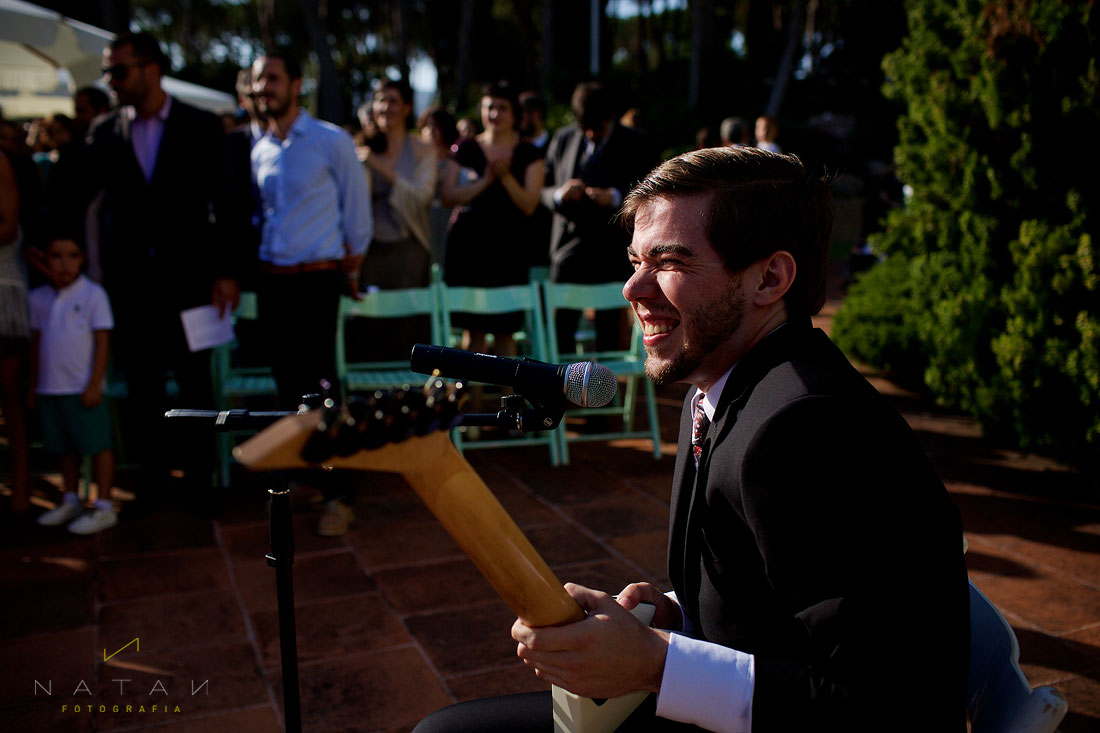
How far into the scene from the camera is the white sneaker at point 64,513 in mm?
4340

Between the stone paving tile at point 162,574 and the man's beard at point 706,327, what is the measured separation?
2877mm

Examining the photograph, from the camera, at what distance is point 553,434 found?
530 cm

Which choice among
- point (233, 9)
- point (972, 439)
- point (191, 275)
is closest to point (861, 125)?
point (972, 439)

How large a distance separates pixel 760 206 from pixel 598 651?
2.58 feet

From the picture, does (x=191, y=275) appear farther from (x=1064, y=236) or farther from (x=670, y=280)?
(x=1064, y=236)

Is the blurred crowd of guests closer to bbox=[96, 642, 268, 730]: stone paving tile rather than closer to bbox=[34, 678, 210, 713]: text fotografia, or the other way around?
bbox=[96, 642, 268, 730]: stone paving tile

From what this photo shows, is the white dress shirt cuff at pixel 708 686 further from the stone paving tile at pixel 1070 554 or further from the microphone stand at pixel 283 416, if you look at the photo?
the stone paving tile at pixel 1070 554

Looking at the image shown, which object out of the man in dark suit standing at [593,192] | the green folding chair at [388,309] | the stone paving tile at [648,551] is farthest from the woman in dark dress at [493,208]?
the stone paving tile at [648,551]

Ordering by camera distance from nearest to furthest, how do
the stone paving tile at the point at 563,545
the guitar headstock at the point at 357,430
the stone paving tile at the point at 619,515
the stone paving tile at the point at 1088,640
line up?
1. the guitar headstock at the point at 357,430
2. the stone paving tile at the point at 1088,640
3. the stone paving tile at the point at 563,545
4. the stone paving tile at the point at 619,515

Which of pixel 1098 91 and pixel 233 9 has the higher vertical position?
pixel 233 9

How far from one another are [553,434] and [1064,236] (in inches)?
119

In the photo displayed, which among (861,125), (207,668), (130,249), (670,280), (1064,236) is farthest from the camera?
(861,125)

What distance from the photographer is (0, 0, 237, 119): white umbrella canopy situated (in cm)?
653

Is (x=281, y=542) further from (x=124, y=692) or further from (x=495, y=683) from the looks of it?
(x=124, y=692)
